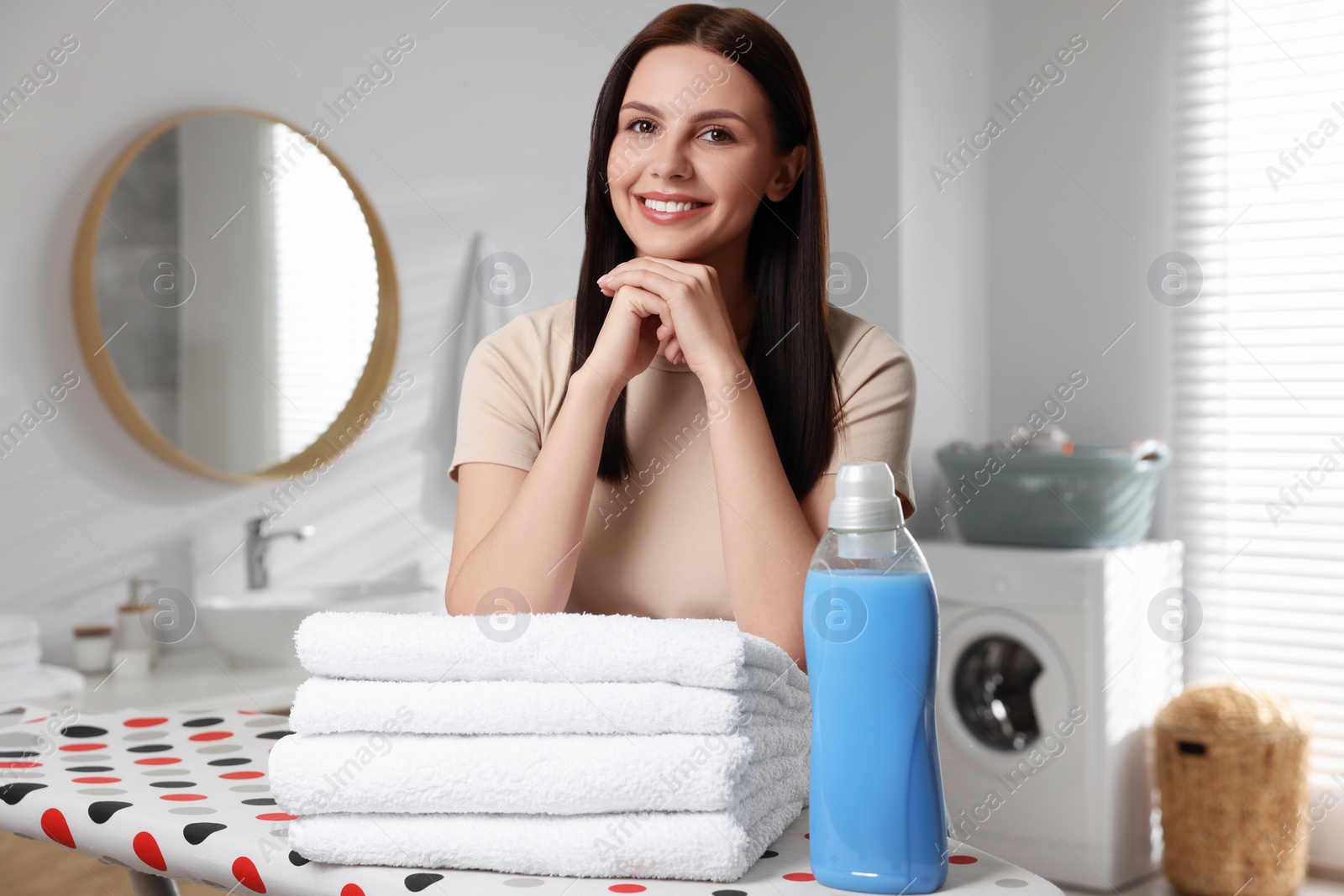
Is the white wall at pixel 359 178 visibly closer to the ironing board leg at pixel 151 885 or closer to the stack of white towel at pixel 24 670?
the stack of white towel at pixel 24 670

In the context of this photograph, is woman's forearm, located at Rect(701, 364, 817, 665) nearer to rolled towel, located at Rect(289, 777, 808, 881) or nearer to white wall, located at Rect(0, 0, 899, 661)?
rolled towel, located at Rect(289, 777, 808, 881)

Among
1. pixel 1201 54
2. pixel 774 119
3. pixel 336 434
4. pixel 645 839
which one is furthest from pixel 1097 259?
pixel 645 839

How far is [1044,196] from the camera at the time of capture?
3.01 meters

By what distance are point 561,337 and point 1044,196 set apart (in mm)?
2294

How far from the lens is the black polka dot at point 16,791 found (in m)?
0.72

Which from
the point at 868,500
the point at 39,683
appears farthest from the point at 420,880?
the point at 39,683

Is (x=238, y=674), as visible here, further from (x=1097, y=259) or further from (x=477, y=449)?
(x=1097, y=259)

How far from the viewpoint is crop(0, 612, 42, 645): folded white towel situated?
160 centimetres

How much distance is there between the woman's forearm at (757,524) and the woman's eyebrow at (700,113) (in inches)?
9.1

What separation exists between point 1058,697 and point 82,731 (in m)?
2.16

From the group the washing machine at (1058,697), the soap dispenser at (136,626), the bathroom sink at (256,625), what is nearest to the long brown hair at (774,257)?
the bathroom sink at (256,625)

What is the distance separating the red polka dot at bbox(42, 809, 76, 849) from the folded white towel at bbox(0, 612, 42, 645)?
1.06 meters

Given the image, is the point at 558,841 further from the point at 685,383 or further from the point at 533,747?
→ the point at 685,383

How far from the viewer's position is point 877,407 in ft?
3.35
